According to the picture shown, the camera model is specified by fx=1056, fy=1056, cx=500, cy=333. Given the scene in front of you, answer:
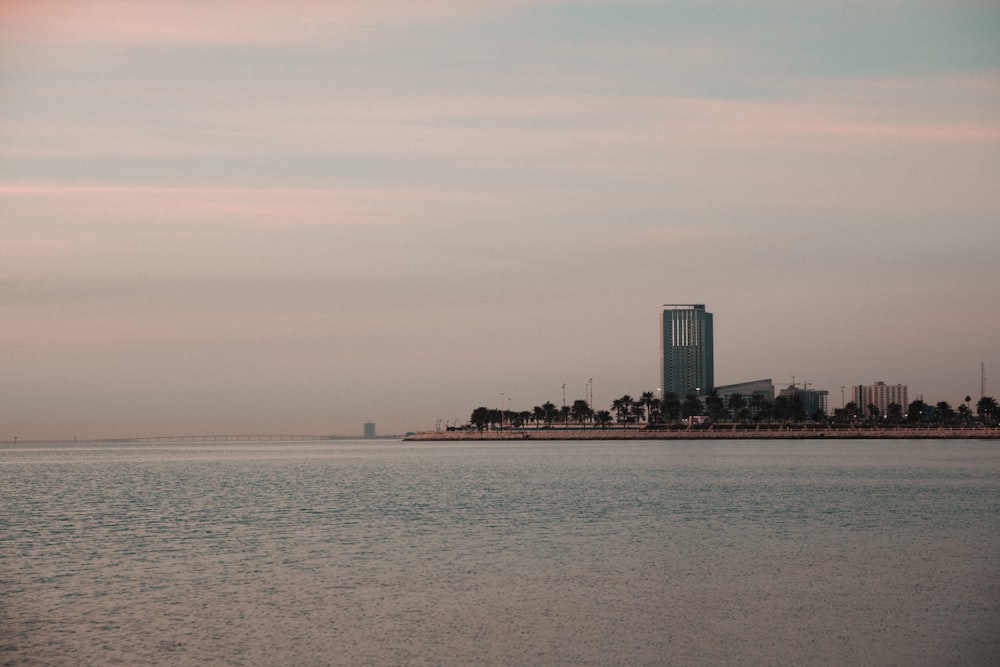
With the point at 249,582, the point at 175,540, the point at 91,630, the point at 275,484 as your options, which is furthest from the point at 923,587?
the point at 275,484

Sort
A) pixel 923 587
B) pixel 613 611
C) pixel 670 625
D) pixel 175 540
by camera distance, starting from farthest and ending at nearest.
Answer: pixel 175 540
pixel 923 587
pixel 613 611
pixel 670 625

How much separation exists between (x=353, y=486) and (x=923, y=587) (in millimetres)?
70094

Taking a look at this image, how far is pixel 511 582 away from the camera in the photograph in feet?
119

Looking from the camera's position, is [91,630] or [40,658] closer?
[40,658]

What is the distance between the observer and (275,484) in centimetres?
10544

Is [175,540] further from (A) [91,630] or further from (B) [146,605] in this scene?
(A) [91,630]

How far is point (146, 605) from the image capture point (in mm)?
32906

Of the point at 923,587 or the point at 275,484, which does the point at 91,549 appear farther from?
A: the point at 275,484

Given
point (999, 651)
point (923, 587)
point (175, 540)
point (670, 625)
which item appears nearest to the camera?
point (999, 651)

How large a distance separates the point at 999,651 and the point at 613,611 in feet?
33.7

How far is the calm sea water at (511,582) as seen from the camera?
26812mm

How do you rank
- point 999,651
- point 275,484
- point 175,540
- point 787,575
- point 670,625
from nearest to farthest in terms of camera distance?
point 999,651, point 670,625, point 787,575, point 175,540, point 275,484

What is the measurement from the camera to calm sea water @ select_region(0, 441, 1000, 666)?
26.8m

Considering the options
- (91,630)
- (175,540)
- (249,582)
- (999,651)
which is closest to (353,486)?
(175,540)
